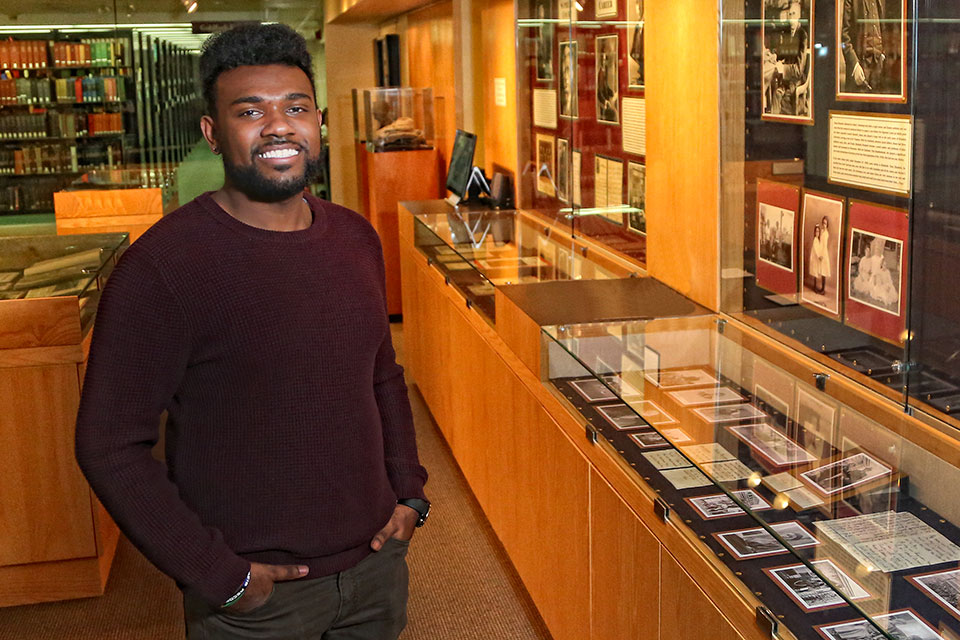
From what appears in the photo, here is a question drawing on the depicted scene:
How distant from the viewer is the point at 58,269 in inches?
159

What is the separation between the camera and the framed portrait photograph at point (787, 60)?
245cm

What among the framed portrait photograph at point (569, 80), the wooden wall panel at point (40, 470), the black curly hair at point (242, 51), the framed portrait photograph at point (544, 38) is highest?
the framed portrait photograph at point (544, 38)

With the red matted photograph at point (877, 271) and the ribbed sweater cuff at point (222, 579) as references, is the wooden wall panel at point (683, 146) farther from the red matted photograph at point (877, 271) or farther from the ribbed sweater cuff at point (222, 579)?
the ribbed sweater cuff at point (222, 579)

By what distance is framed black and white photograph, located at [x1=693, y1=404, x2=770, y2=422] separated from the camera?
2260 millimetres

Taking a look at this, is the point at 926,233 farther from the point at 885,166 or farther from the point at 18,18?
the point at 18,18

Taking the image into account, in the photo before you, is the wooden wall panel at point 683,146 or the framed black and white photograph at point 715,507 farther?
the wooden wall panel at point 683,146

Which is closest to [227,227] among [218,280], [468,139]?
[218,280]

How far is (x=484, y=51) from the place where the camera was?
247 inches

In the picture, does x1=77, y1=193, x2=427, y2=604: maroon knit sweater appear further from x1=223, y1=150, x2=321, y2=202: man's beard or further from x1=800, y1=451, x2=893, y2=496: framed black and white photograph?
x1=800, y1=451, x2=893, y2=496: framed black and white photograph

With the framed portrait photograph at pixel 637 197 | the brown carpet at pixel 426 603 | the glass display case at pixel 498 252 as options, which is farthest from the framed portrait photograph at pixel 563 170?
the brown carpet at pixel 426 603

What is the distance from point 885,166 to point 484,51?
437 centimetres

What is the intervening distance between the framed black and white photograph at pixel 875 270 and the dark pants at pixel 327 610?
3.77 feet

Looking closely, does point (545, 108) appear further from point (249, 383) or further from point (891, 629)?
point (891, 629)

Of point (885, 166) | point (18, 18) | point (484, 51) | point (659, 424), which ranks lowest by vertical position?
point (659, 424)
